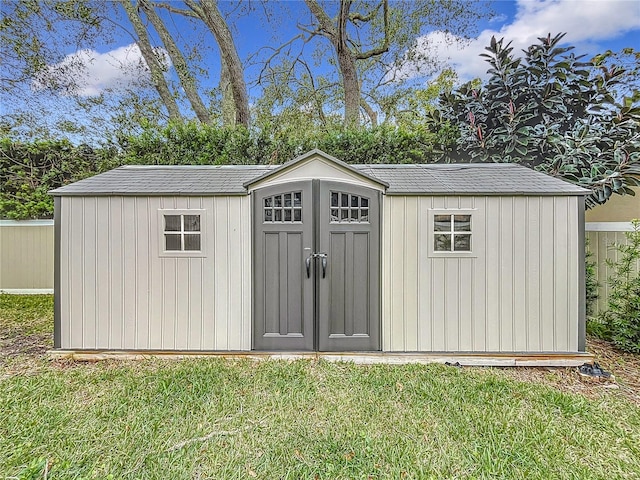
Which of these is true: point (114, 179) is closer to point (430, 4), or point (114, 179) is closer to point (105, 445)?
point (105, 445)

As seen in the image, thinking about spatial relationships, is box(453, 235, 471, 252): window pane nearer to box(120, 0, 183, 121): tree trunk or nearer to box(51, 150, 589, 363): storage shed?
box(51, 150, 589, 363): storage shed

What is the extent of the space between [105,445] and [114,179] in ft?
9.34

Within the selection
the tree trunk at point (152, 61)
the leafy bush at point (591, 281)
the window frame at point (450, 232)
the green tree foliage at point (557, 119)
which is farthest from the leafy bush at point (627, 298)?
the tree trunk at point (152, 61)

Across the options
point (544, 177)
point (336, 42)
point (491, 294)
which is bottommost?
point (491, 294)

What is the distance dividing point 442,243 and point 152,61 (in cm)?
854

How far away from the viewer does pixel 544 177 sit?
358 cm

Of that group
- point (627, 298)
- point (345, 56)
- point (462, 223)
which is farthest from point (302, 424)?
point (345, 56)

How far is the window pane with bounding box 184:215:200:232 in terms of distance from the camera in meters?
3.40

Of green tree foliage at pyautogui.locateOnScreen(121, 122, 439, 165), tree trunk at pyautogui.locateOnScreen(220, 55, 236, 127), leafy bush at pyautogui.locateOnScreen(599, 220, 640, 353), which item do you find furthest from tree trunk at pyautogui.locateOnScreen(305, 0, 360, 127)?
leafy bush at pyautogui.locateOnScreen(599, 220, 640, 353)

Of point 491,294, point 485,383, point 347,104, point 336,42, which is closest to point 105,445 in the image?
point 485,383

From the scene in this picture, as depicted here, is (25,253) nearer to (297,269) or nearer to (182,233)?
(182,233)

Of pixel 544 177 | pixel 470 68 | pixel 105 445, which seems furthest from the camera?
pixel 470 68

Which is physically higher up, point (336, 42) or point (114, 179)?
point (336, 42)

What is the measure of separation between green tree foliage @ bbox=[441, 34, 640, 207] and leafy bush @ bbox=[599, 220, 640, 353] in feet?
2.96
